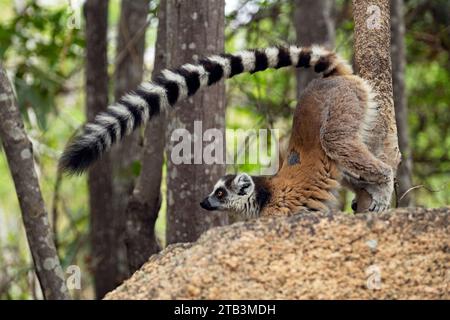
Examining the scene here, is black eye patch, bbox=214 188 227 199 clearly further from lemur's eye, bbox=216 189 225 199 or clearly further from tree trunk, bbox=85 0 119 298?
tree trunk, bbox=85 0 119 298

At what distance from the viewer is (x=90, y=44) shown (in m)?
10.1

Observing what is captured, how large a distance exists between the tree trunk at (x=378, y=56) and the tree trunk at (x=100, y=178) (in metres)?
4.96

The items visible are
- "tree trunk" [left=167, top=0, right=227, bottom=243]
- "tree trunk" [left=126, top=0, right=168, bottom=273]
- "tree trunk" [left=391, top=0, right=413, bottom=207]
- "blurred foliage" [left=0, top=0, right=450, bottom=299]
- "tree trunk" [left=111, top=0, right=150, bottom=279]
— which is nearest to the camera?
"tree trunk" [left=167, top=0, right=227, bottom=243]

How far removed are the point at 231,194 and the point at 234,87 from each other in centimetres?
484

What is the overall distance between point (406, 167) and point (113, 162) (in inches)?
156

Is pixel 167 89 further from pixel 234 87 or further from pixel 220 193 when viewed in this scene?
pixel 234 87

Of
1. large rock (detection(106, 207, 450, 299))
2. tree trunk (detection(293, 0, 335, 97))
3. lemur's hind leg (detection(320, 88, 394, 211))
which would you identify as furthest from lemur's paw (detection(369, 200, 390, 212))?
tree trunk (detection(293, 0, 335, 97))

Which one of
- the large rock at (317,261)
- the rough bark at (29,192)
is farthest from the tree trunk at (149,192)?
the large rock at (317,261)

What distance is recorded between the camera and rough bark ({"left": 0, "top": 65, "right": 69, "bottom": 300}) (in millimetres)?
6152

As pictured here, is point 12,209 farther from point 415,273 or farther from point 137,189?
point 415,273

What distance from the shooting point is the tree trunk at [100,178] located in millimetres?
10086

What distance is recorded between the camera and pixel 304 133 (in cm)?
582

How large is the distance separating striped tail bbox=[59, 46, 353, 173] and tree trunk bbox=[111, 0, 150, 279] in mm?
4160

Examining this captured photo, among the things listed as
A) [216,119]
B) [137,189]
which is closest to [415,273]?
[216,119]
